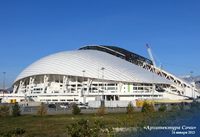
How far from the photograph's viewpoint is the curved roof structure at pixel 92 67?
102 meters

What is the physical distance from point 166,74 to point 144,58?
28.5 ft

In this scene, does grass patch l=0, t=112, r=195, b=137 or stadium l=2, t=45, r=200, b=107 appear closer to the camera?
grass patch l=0, t=112, r=195, b=137

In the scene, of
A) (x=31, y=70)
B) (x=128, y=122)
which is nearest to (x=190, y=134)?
(x=128, y=122)

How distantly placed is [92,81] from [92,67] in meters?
3.64

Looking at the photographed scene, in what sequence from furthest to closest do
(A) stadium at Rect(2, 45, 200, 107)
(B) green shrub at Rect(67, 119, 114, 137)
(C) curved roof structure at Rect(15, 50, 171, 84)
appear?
(C) curved roof structure at Rect(15, 50, 171, 84) → (A) stadium at Rect(2, 45, 200, 107) → (B) green shrub at Rect(67, 119, 114, 137)

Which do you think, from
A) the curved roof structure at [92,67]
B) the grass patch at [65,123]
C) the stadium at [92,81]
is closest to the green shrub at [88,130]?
the grass patch at [65,123]

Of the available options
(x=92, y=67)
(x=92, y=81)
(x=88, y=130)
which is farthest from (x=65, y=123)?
(x=92, y=67)

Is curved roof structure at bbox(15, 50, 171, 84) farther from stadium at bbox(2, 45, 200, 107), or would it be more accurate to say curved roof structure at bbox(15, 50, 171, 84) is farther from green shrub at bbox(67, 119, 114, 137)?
green shrub at bbox(67, 119, 114, 137)

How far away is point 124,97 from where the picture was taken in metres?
97.8

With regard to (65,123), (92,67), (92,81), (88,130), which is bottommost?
(65,123)

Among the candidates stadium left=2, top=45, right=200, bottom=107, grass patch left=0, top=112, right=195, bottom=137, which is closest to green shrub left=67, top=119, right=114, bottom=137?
grass patch left=0, top=112, right=195, bottom=137

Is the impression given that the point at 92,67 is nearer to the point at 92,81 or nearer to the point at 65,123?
the point at 92,81

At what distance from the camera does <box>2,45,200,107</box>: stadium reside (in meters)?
98.0

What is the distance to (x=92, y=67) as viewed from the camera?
10394 centimetres
